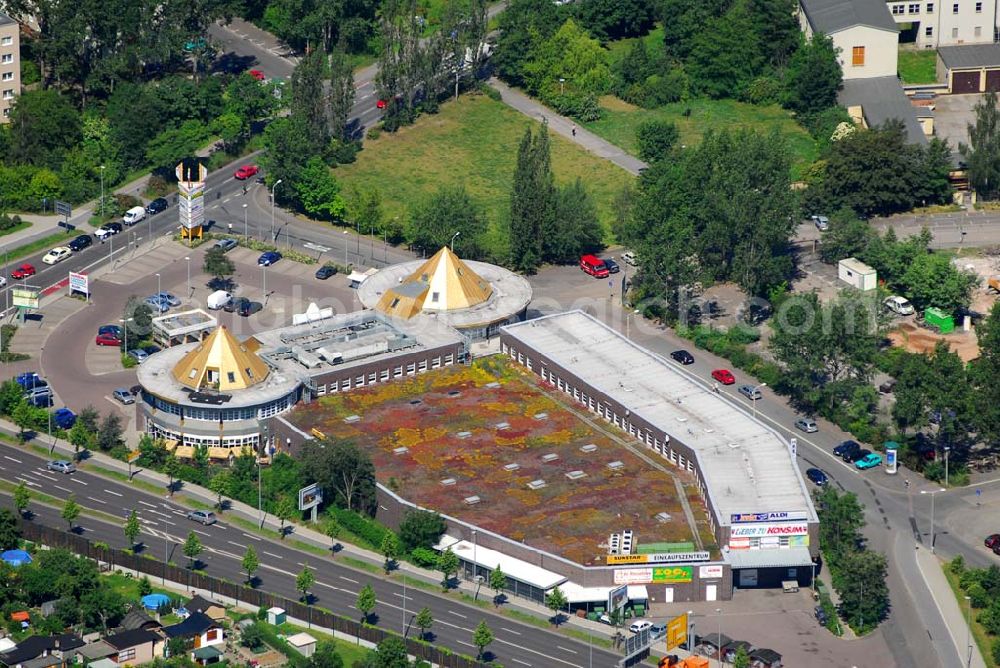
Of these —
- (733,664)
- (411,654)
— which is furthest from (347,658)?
(733,664)

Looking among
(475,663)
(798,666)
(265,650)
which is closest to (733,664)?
(798,666)

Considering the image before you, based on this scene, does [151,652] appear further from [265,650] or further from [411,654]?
[411,654]

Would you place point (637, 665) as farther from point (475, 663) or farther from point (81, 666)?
point (81, 666)

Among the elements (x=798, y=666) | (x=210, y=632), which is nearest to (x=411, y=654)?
(x=210, y=632)

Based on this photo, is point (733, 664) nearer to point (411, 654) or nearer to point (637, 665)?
point (637, 665)

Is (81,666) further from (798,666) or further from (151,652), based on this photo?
(798,666)

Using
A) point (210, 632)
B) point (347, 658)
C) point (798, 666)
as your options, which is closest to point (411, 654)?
point (347, 658)
